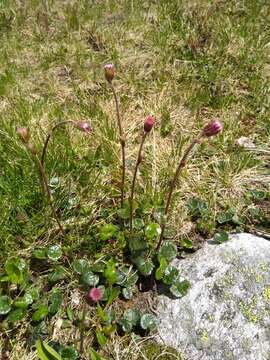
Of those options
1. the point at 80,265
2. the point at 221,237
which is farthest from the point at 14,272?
the point at 221,237

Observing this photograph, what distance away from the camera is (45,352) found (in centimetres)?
182

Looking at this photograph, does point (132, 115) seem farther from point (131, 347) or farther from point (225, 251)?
point (131, 347)

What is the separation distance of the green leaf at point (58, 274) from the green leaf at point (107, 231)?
249mm

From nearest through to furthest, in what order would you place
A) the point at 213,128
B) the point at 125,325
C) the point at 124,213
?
the point at 213,128, the point at 125,325, the point at 124,213

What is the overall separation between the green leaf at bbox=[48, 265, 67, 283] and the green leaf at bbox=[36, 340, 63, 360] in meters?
0.39

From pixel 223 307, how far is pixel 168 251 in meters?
0.37

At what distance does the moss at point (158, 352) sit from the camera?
6.36 feet

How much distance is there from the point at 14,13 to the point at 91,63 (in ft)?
3.52

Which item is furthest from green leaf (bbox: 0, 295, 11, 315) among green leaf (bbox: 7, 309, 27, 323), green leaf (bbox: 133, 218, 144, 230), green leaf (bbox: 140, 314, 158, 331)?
green leaf (bbox: 133, 218, 144, 230)

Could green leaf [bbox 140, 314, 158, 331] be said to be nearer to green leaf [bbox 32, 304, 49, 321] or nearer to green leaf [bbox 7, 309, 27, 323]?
green leaf [bbox 32, 304, 49, 321]

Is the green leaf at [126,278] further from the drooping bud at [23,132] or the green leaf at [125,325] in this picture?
the drooping bud at [23,132]

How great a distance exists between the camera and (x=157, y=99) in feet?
10.5

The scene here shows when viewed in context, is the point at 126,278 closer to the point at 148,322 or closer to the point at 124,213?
the point at 148,322

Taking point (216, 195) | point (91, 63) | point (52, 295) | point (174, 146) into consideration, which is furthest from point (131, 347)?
point (91, 63)
